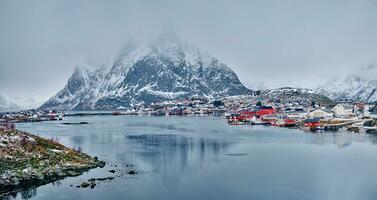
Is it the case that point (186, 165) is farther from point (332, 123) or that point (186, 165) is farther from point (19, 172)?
point (332, 123)

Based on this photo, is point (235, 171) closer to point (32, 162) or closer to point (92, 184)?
point (92, 184)

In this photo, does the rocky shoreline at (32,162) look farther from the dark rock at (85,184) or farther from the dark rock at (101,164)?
the dark rock at (85,184)

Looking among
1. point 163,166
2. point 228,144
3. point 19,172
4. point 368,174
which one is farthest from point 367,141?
point 19,172

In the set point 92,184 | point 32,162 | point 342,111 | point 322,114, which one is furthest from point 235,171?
point 342,111

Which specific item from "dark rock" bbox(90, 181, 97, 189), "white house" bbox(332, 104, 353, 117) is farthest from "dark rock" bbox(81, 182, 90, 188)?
"white house" bbox(332, 104, 353, 117)

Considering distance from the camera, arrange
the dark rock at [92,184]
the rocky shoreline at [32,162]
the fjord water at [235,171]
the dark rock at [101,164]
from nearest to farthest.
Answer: the fjord water at [235,171] < the dark rock at [92,184] < the rocky shoreline at [32,162] < the dark rock at [101,164]

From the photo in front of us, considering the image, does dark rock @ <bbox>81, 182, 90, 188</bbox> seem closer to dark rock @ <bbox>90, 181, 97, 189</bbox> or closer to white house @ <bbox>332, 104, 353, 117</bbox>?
dark rock @ <bbox>90, 181, 97, 189</bbox>

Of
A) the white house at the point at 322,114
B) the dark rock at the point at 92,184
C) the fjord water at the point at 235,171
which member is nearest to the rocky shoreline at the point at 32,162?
the fjord water at the point at 235,171

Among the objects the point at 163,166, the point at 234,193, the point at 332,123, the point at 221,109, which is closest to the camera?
the point at 234,193

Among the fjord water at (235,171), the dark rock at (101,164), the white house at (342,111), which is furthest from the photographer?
the white house at (342,111)
